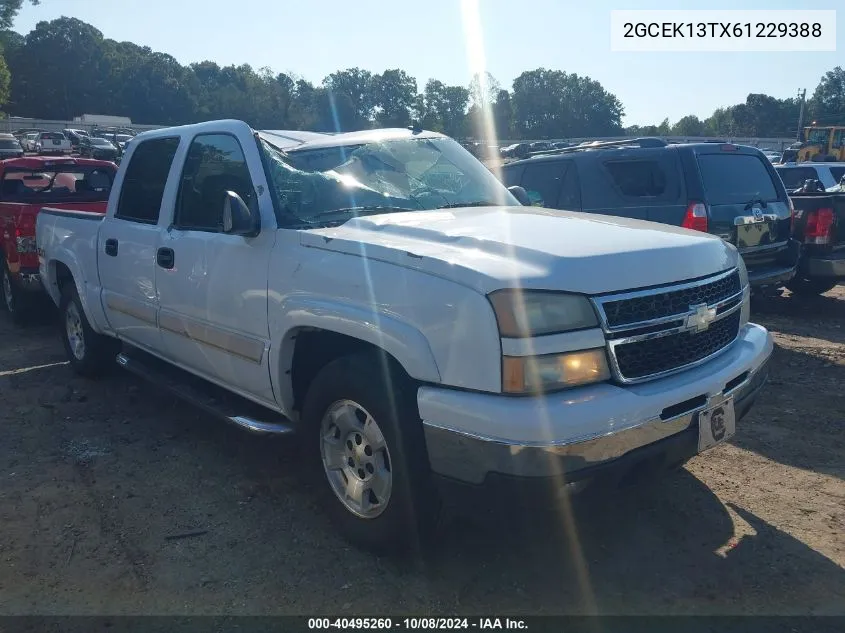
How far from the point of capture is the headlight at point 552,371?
259 cm

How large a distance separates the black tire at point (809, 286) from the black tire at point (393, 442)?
725 cm

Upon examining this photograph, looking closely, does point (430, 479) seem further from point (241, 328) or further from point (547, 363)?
point (241, 328)

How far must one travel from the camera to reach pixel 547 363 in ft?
8.61

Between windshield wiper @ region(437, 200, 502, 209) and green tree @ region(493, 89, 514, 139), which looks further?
green tree @ region(493, 89, 514, 139)

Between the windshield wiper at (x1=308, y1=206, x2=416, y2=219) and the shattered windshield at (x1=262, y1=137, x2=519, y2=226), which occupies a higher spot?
the shattered windshield at (x1=262, y1=137, x2=519, y2=226)

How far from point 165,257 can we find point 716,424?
10.6 feet

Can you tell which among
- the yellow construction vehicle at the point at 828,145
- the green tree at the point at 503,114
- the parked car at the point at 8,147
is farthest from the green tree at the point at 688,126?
the parked car at the point at 8,147

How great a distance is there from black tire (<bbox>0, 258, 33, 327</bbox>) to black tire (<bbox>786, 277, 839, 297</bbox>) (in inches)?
352

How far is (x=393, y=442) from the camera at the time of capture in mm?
2916

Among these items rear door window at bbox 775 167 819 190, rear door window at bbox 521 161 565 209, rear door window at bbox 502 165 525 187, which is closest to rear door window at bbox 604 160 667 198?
rear door window at bbox 521 161 565 209

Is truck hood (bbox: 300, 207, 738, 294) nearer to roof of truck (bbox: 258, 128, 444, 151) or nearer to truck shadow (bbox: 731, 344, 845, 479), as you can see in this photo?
roof of truck (bbox: 258, 128, 444, 151)

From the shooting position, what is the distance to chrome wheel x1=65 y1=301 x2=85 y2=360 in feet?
20.0

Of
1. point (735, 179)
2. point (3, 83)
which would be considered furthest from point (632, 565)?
point (3, 83)

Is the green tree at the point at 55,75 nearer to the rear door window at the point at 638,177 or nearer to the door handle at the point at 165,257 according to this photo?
the rear door window at the point at 638,177
